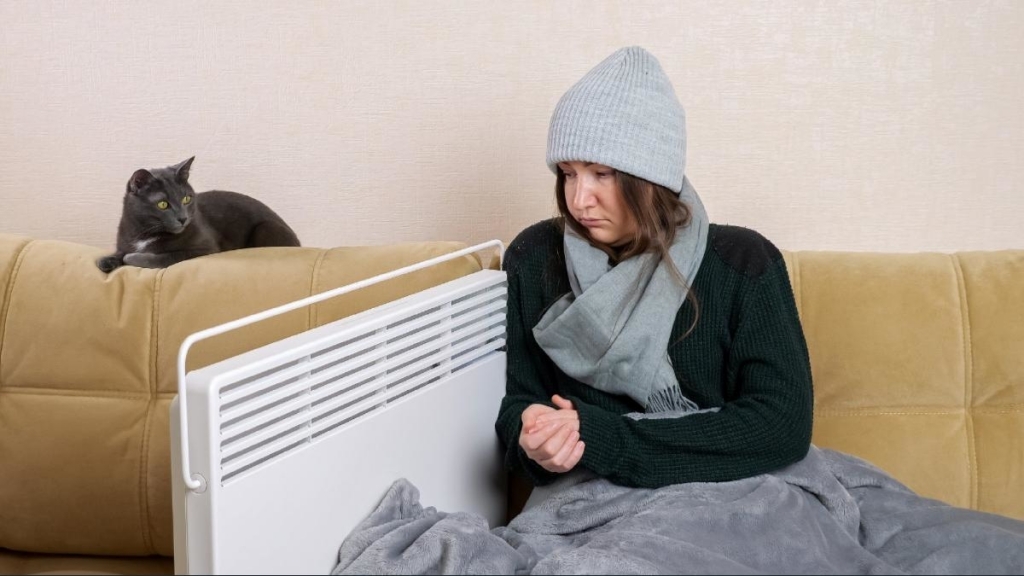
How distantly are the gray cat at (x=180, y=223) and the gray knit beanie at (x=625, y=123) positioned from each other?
0.73 meters

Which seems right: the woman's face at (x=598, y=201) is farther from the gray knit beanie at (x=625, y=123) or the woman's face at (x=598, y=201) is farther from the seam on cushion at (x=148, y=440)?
the seam on cushion at (x=148, y=440)

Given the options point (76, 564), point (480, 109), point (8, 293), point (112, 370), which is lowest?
point (76, 564)

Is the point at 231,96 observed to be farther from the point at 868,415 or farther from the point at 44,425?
the point at 868,415

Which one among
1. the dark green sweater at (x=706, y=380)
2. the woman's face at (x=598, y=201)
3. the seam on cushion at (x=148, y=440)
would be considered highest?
the woman's face at (x=598, y=201)

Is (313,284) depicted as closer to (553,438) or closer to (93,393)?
(93,393)

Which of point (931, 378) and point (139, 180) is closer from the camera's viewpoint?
point (931, 378)

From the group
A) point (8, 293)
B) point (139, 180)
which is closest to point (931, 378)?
point (139, 180)

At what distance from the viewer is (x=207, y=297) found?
1733 millimetres

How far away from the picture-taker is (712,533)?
50.5 inches

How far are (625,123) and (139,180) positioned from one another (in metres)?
0.92

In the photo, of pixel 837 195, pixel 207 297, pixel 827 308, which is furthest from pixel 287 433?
pixel 837 195

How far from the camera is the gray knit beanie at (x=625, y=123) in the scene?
1.44 m

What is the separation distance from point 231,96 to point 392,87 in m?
0.35

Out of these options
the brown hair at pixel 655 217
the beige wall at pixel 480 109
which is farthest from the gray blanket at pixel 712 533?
the beige wall at pixel 480 109
